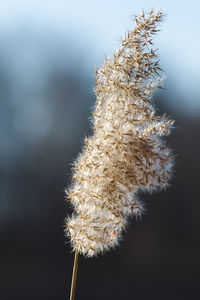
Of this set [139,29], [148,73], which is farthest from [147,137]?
[139,29]

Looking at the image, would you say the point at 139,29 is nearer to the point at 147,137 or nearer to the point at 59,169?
the point at 147,137

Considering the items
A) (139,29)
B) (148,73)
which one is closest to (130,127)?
(148,73)

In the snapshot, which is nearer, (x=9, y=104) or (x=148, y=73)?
(x=148, y=73)

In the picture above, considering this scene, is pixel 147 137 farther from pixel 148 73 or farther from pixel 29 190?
pixel 29 190

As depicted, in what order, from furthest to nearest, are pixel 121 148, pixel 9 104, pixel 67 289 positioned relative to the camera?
pixel 9 104 < pixel 67 289 < pixel 121 148

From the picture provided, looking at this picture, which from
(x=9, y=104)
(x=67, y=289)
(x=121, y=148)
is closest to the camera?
(x=121, y=148)

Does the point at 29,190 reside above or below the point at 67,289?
above

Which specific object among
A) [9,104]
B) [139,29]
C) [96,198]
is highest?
[9,104]
